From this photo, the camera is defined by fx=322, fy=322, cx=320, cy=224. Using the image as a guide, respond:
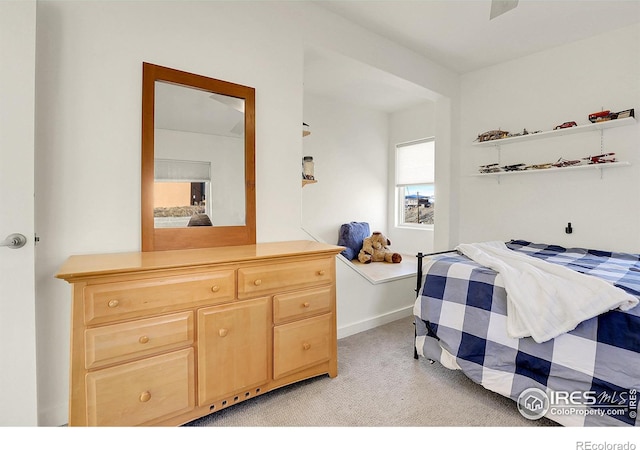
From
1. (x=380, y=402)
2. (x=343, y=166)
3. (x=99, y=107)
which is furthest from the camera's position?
(x=343, y=166)

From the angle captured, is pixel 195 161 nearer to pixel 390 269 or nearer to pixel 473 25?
pixel 473 25

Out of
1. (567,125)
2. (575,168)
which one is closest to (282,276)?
(575,168)

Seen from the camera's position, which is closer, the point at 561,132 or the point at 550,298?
the point at 550,298

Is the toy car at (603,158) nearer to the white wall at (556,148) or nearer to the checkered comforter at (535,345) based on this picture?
the white wall at (556,148)

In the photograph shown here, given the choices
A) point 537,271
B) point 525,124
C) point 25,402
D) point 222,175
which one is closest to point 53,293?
point 25,402

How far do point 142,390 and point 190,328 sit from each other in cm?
31

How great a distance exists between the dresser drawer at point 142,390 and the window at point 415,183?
423cm

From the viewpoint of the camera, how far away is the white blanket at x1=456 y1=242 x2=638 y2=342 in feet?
4.81

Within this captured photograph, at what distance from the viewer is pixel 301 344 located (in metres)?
1.91

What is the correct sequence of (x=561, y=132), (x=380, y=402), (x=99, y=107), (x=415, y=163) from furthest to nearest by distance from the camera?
(x=415, y=163)
(x=561, y=132)
(x=380, y=402)
(x=99, y=107)

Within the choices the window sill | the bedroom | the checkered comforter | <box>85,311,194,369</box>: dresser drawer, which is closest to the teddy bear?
the window sill

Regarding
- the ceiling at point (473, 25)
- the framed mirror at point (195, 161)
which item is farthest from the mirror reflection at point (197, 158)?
the ceiling at point (473, 25)

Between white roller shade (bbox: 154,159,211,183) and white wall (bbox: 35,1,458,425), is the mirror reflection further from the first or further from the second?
white wall (bbox: 35,1,458,425)

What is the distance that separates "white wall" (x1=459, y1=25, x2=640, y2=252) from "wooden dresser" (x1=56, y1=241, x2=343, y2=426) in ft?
7.98
